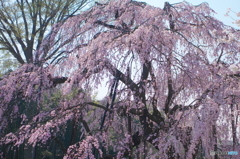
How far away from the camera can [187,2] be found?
7.02m

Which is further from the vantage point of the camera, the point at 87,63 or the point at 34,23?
the point at 34,23

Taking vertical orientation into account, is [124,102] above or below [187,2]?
below

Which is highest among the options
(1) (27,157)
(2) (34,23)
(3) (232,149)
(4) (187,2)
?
(2) (34,23)

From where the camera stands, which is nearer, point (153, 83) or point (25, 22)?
point (153, 83)

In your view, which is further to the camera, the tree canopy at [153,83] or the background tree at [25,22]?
the background tree at [25,22]

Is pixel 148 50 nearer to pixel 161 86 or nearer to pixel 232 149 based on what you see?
pixel 161 86

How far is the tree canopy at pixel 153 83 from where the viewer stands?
4695mm

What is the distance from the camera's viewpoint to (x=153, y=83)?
5.51 meters

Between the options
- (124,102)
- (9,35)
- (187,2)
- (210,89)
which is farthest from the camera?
(9,35)

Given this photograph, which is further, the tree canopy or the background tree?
the background tree

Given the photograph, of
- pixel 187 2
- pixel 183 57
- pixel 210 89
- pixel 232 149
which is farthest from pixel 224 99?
pixel 187 2

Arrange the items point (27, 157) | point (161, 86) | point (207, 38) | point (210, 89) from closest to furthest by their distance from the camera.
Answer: point (210, 89), point (161, 86), point (207, 38), point (27, 157)

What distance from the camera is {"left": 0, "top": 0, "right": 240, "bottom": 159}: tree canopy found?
470 centimetres

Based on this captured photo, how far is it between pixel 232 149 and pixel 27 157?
8775 mm
